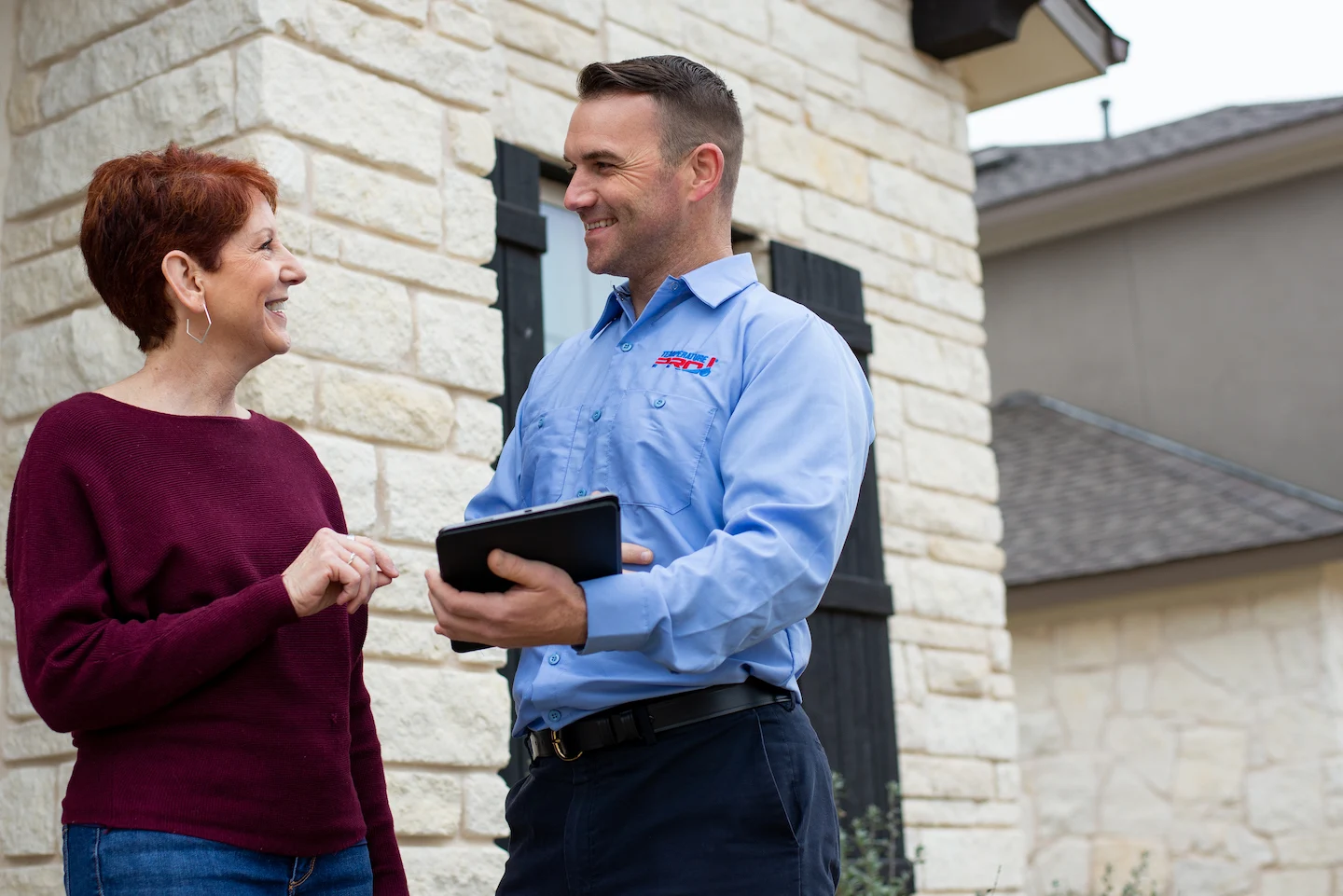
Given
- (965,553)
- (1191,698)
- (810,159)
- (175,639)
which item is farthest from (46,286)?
(1191,698)

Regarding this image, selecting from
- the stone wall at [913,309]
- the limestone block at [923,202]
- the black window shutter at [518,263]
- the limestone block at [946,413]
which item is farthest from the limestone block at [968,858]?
the limestone block at [923,202]

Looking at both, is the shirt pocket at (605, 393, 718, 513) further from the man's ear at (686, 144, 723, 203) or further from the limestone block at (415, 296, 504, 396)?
the limestone block at (415, 296, 504, 396)

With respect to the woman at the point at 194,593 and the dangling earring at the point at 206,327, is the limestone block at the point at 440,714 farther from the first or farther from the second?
the dangling earring at the point at 206,327

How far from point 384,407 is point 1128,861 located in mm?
7112

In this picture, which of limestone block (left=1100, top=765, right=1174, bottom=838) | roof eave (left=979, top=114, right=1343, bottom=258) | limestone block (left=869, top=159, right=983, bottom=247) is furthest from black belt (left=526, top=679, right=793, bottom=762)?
roof eave (left=979, top=114, right=1343, bottom=258)

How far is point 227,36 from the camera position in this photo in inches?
150

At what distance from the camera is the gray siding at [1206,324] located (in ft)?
36.3

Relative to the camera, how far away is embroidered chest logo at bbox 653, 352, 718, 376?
7.99 feet

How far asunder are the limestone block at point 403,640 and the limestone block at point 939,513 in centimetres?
249

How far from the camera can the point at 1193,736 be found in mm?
9477

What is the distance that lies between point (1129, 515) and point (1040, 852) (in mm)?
2333

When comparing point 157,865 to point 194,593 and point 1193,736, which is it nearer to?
point 194,593

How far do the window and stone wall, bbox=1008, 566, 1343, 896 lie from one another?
5814 millimetres

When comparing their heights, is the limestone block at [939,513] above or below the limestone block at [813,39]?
below
